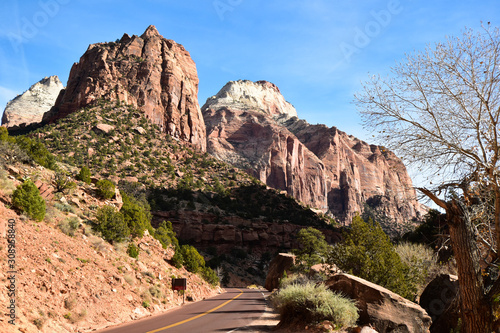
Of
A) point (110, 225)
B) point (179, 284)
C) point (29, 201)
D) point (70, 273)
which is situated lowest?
point (179, 284)

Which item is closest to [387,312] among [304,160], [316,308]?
[316,308]

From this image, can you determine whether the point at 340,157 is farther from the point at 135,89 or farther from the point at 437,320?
the point at 437,320

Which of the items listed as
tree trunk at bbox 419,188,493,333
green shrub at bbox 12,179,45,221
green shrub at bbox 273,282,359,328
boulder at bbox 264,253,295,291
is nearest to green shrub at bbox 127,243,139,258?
green shrub at bbox 12,179,45,221

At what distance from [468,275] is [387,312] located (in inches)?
180

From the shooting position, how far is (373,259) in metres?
15.8

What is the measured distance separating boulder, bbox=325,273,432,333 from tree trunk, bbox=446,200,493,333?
3.83 meters

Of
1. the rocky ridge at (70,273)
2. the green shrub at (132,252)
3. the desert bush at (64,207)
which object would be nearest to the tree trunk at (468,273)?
the rocky ridge at (70,273)

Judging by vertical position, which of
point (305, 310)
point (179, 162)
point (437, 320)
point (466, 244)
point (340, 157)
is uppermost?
point (340, 157)

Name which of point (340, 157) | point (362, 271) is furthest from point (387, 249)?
point (340, 157)

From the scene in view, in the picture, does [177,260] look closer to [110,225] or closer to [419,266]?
[110,225]

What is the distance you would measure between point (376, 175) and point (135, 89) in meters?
129

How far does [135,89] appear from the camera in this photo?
9050cm

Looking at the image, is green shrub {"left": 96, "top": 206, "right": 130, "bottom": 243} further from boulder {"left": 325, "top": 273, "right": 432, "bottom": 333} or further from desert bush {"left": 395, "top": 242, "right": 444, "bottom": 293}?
desert bush {"left": 395, "top": 242, "right": 444, "bottom": 293}

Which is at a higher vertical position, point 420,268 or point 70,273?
point 70,273
